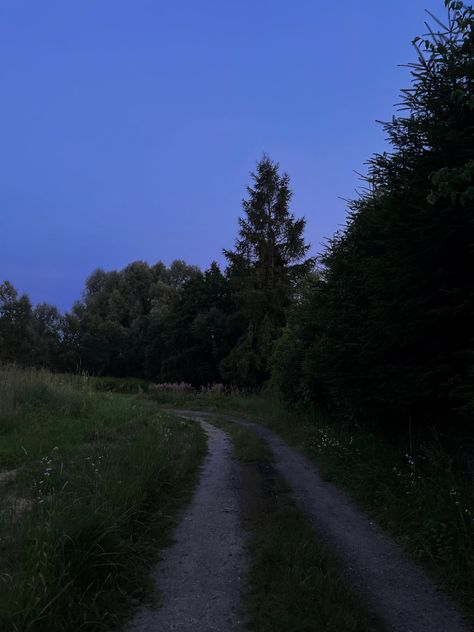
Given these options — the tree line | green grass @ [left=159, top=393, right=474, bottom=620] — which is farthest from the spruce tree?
green grass @ [left=159, top=393, right=474, bottom=620]

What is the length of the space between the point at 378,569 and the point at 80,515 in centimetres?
301

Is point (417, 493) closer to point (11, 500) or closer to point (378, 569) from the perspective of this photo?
point (378, 569)

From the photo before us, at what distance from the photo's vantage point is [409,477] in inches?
273

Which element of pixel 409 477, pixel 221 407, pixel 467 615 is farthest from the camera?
pixel 221 407

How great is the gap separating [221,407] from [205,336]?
57.9ft

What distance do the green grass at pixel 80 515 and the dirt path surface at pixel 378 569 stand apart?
198 centimetres

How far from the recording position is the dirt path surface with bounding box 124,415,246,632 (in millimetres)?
3918

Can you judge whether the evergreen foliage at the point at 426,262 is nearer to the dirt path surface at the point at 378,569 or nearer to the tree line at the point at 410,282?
the tree line at the point at 410,282

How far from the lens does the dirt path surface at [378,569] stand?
410 cm

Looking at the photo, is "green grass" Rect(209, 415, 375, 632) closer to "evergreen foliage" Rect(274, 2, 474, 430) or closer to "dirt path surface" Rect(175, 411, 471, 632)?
"dirt path surface" Rect(175, 411, 471, 632)

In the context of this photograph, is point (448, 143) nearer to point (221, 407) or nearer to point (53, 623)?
point (53, 623)

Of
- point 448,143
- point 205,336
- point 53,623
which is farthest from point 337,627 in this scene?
point 205,336

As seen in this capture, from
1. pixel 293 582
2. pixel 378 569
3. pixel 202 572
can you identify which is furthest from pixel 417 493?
pixel 202 572

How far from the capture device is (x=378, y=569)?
5062 millimetres
